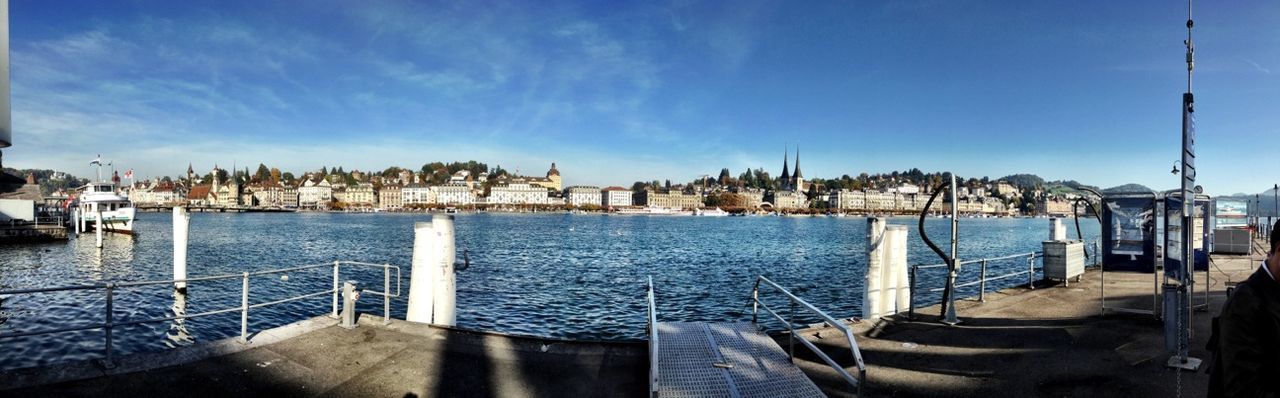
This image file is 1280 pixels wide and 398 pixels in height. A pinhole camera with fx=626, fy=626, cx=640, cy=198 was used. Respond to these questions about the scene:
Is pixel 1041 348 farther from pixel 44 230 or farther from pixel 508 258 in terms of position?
pixel 44 230

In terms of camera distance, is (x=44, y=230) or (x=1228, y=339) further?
(x=44, y=230)

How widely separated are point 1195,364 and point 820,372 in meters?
4.36

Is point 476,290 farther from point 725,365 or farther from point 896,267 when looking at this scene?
point 725,365

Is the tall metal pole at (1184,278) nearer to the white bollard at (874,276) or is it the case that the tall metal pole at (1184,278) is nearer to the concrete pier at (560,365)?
the concrete pier at (560,365)

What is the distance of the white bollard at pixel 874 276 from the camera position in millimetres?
10664

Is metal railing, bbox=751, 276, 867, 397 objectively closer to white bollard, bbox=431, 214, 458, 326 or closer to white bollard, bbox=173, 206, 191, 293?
white bollard, bbox=431, 214, 458, 326

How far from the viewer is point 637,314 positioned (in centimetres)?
2073

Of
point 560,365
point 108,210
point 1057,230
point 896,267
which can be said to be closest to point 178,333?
point 560,365

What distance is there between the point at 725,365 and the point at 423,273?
197 inches

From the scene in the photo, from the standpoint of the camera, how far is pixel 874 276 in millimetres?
10719

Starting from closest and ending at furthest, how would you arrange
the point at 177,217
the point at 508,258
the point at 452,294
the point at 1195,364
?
the point at 1195,364, the point at 452,294, the point at 177,217, the point at 508,258

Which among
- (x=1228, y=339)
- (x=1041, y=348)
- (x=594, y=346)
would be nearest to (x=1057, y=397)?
(x=1041, y=348)

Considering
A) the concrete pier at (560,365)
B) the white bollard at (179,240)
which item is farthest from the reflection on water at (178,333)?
the concrete pier at (560,365)

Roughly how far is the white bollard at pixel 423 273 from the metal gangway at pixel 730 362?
3.61 m
